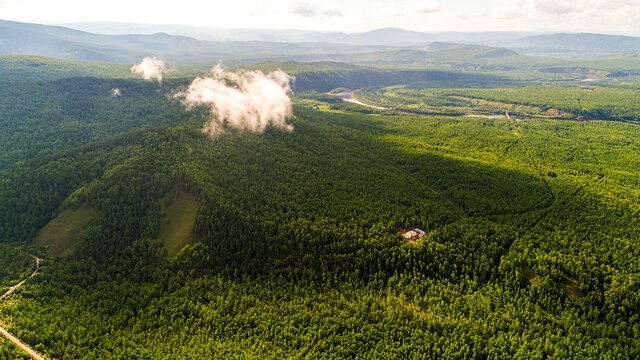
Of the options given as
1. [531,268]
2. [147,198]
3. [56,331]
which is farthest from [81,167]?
[531,268]

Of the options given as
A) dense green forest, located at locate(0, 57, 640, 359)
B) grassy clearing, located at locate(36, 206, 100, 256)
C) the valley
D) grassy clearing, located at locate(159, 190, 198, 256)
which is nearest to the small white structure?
the valley

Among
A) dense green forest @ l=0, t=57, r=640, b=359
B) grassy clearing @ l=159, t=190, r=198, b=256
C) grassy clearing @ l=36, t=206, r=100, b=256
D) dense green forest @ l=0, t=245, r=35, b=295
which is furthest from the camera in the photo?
grassy clearing @ l=159, t=190, r=198, b=256

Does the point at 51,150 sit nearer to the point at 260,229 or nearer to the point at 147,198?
the point at 147,198

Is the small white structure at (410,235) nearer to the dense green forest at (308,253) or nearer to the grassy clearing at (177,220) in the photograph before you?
the dense green forest at (308,253)

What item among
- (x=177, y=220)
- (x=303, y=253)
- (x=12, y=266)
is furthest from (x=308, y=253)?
(x=12, y=266)

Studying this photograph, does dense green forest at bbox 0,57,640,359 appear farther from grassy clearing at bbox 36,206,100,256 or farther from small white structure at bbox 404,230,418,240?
small white structure at bbox 404,230,418,240

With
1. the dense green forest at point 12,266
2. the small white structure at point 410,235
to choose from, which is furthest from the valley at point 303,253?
the small white structure at point 410,235

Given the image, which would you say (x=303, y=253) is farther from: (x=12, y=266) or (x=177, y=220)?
(x=12, y=266)
